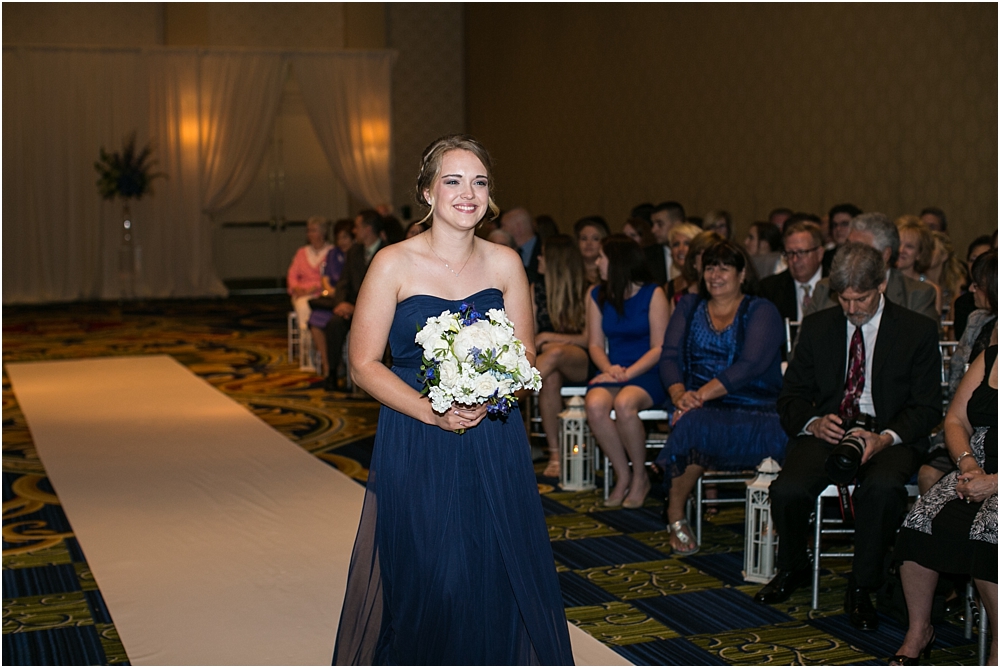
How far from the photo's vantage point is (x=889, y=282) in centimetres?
541

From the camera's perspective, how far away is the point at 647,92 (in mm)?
12102

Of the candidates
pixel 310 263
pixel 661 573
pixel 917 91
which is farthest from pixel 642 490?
pixel 310 263

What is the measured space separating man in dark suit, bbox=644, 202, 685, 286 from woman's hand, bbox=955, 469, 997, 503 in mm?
4401

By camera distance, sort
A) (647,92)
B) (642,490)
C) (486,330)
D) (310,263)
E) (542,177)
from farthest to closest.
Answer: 1. (542,177)
2. (647,92)
3. (310,263)
4. (642,490)
5. (486,330)

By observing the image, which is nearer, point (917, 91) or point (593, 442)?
point (593, 442)

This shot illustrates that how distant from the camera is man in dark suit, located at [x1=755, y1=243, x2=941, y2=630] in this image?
3830 mm

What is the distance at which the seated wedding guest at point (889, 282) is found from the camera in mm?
5219

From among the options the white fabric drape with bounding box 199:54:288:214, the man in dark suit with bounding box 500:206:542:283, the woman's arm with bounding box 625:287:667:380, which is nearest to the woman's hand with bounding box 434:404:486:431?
the woman's arm with bounding box 625:287:667:380

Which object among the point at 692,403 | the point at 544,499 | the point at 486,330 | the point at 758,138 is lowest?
the point at 544,499

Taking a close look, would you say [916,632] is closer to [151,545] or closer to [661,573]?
[661,573]

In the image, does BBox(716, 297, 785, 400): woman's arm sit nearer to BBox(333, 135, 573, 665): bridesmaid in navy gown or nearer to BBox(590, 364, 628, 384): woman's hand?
BBox(590, 364, 628, 384): woman's hand

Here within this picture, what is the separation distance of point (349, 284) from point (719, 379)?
15.0 feet

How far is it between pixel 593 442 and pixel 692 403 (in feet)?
3.47

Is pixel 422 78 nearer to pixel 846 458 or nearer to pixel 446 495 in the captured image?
pixel 846 458
